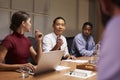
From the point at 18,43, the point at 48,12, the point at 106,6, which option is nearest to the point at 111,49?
the point at 106,6

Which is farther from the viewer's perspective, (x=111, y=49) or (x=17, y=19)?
(x=17, y=19)

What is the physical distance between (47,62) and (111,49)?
1143mm

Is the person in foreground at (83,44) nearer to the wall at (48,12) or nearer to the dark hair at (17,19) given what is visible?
the wall at (48,12)

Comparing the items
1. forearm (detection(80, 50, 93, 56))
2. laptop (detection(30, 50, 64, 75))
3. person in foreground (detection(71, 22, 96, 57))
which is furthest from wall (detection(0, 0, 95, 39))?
laptop (detection(30, 50, 64, 75))

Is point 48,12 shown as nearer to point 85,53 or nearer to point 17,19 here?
point 85,53

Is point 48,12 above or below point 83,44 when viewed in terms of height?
above

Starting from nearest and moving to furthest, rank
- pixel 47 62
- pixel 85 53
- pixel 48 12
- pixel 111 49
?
pixel 111 49, pixel 47 62, pixel 85 53, pixel 48 12

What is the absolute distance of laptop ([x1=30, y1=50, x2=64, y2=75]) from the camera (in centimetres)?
138

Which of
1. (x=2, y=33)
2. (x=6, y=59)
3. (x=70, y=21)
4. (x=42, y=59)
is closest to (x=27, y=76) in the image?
(x=42, y=59)

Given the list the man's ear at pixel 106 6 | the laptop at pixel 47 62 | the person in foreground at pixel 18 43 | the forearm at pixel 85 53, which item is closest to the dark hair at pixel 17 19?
the person in foreground at pixel 18 43

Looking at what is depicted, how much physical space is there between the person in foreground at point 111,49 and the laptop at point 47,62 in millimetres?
1020

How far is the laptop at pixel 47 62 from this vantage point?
138 cm

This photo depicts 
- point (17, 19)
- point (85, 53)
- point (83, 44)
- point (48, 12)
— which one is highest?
point (48, 12)

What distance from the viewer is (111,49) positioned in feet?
1.08
